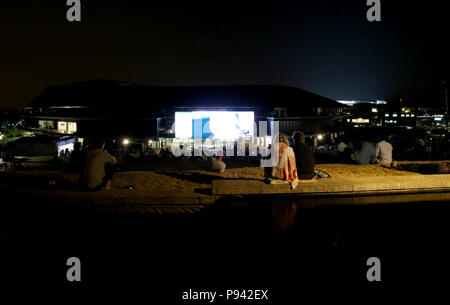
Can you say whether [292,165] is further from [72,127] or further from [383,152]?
[72,127]

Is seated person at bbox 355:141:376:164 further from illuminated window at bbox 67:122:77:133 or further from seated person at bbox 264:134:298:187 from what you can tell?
illuminated window at bbox 67:122:77:133

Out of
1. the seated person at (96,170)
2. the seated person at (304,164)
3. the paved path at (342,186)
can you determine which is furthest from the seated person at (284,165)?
the seated person at (96,170)

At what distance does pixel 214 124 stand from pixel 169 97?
1013cm

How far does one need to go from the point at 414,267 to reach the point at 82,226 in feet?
13.3

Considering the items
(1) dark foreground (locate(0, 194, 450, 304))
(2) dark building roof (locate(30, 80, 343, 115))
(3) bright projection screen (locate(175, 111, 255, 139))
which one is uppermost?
(2) dark building roof (locate(30, 80, 343, 115))

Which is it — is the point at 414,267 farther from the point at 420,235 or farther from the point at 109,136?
the point at 109,136

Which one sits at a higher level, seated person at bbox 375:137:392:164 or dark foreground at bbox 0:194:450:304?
seated person at bbox 375:137:392:164

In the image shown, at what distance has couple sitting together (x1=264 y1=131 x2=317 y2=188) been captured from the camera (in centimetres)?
539

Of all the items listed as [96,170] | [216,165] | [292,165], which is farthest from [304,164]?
[96,170]

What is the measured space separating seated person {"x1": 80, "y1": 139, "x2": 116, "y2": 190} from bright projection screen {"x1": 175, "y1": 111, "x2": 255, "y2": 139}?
16768 mm

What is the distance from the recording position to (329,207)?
4844 millimetres

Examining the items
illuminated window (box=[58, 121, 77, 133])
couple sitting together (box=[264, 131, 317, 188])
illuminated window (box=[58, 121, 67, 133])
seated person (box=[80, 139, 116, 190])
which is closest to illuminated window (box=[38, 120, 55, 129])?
illuminated window (box=[58, 121, 67, 133])
